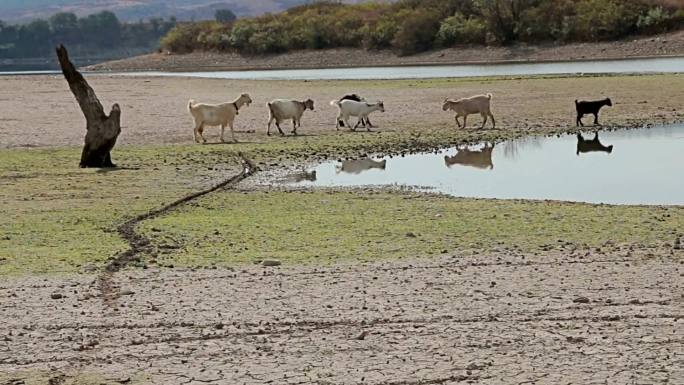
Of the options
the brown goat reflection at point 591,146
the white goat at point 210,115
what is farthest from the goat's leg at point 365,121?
the brown goat reflection at point 591,146

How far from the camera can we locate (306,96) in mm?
37000

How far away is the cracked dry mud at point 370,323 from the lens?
7.63 m

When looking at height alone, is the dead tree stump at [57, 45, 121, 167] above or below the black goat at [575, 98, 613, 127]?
above

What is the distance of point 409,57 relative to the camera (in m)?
75.4

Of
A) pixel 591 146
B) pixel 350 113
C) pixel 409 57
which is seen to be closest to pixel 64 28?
pixel 409 57

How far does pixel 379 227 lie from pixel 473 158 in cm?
759

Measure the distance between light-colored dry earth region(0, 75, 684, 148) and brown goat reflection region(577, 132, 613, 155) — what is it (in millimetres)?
1869

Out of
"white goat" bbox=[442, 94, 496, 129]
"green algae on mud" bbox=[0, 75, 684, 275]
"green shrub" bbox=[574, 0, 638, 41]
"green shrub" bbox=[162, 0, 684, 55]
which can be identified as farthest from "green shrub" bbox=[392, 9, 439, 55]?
"green algae on mud" bbox=[0, 75, 684, 275]

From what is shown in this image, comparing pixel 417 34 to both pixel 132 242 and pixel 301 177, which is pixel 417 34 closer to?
pixel 301 177

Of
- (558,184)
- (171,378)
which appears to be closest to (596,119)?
(558,184)

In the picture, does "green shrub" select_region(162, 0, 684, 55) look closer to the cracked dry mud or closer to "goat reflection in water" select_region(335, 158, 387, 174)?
"goat reflection in water" select_region(335, 158, 387, 174)

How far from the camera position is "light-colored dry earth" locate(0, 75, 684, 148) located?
2550 centimetres

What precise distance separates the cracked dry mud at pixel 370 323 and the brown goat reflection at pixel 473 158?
8.37 m

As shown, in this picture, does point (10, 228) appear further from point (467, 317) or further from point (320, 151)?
point (320, 151)
